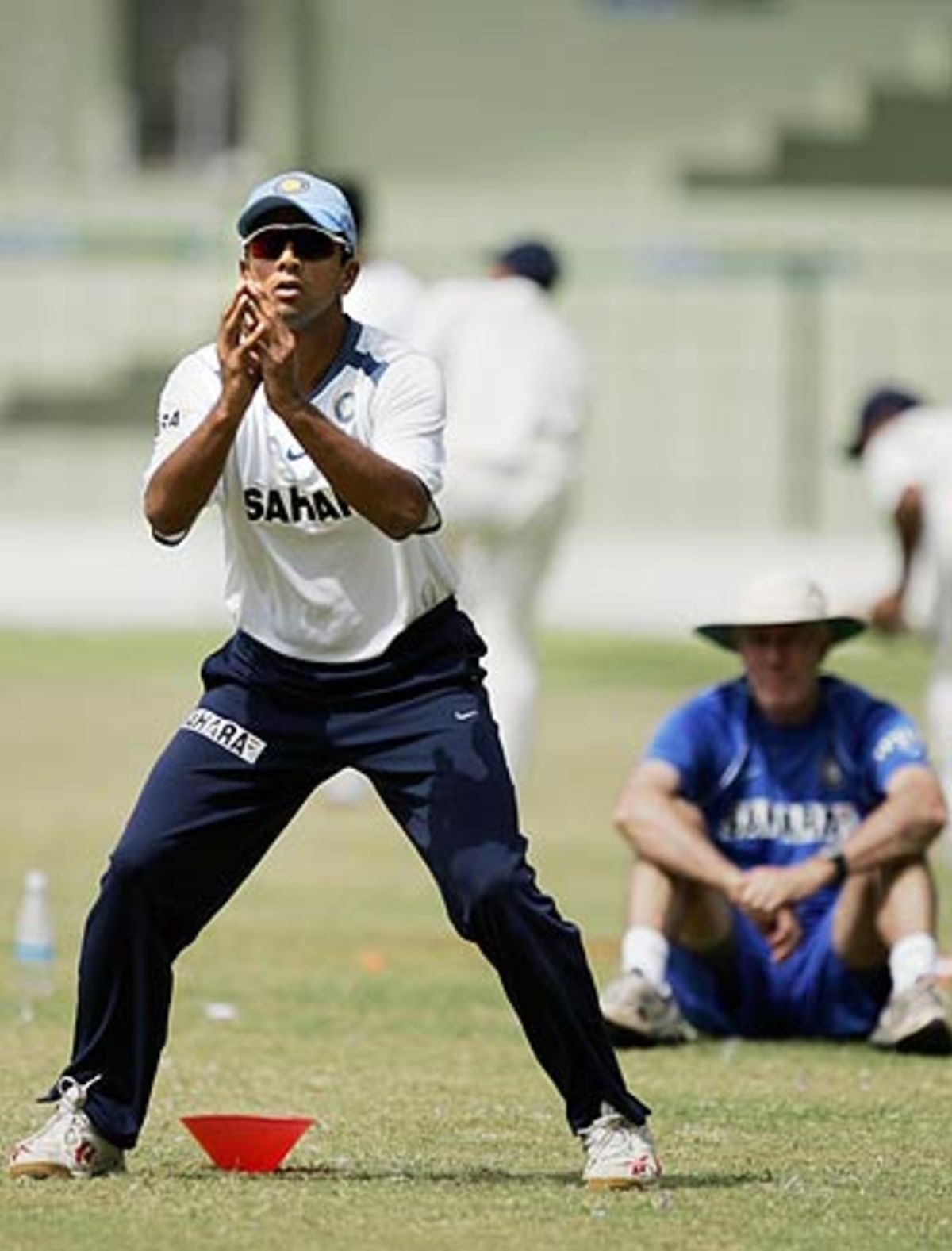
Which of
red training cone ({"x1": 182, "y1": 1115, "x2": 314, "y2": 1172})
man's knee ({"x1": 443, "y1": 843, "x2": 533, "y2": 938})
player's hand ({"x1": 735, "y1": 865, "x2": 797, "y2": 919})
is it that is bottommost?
red training cone ({"x1": 182, "y1": 1115, "x2": 314, "y2": 1172})

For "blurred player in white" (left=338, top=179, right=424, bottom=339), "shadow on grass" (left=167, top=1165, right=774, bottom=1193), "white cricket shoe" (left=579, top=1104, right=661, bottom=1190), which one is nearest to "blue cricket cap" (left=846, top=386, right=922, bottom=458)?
→ "blurred player in white" (left=338, top=179, right=424, bottom=339)

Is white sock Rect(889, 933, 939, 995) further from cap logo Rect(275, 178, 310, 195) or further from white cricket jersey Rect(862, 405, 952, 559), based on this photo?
white cricket jersey Rect(862, 405, 952, 559)

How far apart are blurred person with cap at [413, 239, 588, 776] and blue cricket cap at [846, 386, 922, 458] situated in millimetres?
1057

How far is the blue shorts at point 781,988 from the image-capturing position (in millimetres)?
10383

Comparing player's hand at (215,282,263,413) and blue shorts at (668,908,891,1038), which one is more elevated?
player's hand at (215,282,263,413)

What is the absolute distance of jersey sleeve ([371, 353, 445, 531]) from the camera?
7531 millimetres

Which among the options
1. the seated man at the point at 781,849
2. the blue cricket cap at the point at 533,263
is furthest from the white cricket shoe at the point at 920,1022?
the blue cricket cap at the point at 533,263

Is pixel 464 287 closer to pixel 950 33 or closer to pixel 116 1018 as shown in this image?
pixel 116 1018

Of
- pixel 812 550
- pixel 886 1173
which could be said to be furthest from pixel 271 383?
pixel 812 550

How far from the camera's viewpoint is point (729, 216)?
91.1ft

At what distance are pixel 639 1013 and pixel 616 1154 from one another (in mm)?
2379

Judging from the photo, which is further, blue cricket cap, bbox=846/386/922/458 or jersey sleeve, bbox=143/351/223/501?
blue cricket cap, bbox=846/386/922/458

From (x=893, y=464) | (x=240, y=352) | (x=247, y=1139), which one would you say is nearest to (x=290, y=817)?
(x=247, y=1139)

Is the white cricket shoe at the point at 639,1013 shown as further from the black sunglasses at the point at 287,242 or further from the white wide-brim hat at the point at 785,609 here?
the black sunglasses at the point at 287,242
